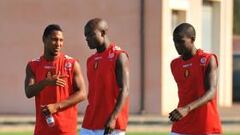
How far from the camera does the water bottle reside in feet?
25.0

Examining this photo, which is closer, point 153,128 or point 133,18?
point 153,128

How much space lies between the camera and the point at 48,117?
25.5ft

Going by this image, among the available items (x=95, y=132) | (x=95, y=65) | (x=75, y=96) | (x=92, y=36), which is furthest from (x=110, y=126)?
(x=92, y=36)

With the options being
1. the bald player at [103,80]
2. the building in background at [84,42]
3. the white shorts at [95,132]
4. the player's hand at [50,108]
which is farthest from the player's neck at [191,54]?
the building in background at [84,42]

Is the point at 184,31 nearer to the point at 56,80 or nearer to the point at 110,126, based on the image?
the point at 110,126

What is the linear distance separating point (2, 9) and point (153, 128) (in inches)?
→ 231

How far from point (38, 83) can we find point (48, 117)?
0.30 meters

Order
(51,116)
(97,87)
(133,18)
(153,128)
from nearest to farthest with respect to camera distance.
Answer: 1. (51,116)
2. (97,87)
3. (153,128)
4. (133,18)

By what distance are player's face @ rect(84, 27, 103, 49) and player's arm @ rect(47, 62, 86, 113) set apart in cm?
26

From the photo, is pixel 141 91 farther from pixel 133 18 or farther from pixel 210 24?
pixel 210 24

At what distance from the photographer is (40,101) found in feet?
25.9

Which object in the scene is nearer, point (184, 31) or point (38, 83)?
point (38, 83)

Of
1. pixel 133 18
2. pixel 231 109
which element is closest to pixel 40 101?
pixel 133 18

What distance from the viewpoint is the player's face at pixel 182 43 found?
808 cm
